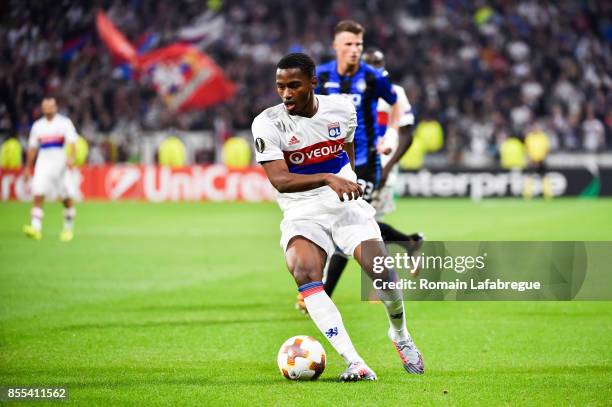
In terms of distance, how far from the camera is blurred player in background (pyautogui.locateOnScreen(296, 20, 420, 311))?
9.88 meters

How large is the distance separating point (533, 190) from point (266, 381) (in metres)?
25.2

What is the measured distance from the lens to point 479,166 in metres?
30.9

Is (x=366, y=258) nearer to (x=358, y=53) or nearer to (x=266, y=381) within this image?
(x=266, y=381)

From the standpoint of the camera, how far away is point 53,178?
19.0 metres

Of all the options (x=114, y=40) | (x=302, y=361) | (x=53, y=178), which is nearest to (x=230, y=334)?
(x=302, y=361)

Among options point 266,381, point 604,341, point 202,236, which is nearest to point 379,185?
point 604,341

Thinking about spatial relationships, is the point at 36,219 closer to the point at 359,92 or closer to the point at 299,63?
the point at 359,92

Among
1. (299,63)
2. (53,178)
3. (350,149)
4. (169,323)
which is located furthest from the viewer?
(53,178)

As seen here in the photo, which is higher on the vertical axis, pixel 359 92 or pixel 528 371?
pixel 359 92

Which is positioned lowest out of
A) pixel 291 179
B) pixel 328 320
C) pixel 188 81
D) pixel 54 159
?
pixel 328 320

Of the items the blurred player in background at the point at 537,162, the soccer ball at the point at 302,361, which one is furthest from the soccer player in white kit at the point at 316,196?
the blurred player in background at the point at 537,162

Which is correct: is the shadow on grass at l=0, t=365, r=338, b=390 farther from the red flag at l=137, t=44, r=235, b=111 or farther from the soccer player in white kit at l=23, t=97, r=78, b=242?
the red flag at l=137, t=44, r=235, b=111

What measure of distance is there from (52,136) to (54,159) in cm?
43

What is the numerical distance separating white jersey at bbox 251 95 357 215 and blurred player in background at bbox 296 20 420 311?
2.72 meters
